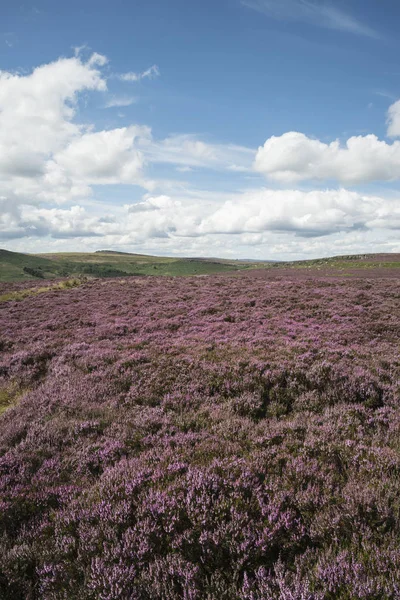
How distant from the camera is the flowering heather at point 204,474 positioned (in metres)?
3.09

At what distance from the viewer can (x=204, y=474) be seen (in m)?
4.32

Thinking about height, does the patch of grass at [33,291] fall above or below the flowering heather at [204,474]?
above

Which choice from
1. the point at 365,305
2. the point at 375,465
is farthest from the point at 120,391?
the point at 365,305

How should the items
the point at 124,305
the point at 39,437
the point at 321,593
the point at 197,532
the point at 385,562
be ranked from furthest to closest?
the point at 124,305, the point at 39,437, the point at 197,532, the point at 385,562, the point at 321,593

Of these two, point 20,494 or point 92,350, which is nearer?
point 20,494

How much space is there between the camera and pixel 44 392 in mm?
8438

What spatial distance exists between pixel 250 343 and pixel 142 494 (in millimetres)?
7842

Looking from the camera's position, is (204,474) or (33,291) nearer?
(204,474)

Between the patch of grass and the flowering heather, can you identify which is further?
the patch of grass

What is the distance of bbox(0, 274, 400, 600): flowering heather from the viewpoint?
309 cm

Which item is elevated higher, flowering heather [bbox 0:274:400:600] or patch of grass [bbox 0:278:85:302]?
patch of grass [bbox 0:278:85:302]

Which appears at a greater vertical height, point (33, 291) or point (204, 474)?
point (33, 291)

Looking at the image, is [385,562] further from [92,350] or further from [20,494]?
[92,350]

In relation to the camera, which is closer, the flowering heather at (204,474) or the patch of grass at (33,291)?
the flowering heather at (204,474)
